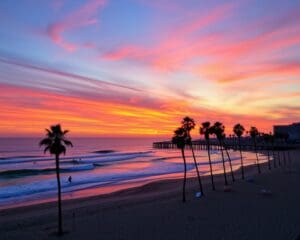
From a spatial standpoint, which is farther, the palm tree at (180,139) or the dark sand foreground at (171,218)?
the palm tree at (180,139)

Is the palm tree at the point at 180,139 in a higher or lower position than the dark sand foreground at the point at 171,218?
higher

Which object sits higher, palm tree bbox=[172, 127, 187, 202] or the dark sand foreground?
palm tree bbox=[172, 127, 187, 202]

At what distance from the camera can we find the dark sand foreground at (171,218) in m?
20.1

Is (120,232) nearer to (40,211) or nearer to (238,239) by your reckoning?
(238,239)

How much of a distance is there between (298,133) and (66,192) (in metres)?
152

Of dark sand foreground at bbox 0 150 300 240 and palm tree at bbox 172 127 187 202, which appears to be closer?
dark sand foreground at bbox 0 150 300 240

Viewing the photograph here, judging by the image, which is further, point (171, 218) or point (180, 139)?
point (180, 139)

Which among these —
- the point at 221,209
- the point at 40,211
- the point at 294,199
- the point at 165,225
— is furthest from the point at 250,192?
the point at 40,211

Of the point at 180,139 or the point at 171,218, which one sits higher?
the point at 180,139

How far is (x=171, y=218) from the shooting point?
23766 mm

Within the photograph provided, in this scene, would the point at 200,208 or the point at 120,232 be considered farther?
the point at 200,208

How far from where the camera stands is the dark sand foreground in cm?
2006

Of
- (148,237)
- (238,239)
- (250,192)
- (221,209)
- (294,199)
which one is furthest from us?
(250,192)

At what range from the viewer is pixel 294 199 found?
2897 centimetres
